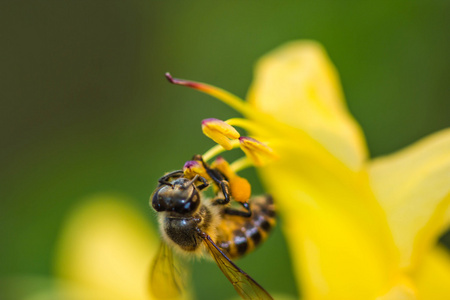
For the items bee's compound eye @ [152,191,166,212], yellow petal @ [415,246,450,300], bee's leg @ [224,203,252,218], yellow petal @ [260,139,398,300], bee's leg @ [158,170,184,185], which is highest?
bee's leg @ [158,170,184,185]

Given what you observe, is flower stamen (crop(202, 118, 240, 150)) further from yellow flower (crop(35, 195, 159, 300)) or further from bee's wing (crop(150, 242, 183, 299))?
yellow flower (crop(35, 195, 159, 300))

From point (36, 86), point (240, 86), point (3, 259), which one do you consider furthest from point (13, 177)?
point (240, 86)

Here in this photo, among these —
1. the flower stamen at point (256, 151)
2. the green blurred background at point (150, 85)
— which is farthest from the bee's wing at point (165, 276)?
the green blurred background at point (150, 85)

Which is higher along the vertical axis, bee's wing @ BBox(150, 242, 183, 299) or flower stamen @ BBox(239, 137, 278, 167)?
flower stamen @ BBox(239, 137, 278, 167)

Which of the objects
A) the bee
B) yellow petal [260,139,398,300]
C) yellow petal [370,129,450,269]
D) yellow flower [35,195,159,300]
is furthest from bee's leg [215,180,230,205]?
yellow flower [35,195,159,300]

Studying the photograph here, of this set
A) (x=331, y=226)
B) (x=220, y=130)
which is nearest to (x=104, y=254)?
(x=331, y=226)

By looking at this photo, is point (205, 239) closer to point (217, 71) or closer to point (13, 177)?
point (217, 71)
